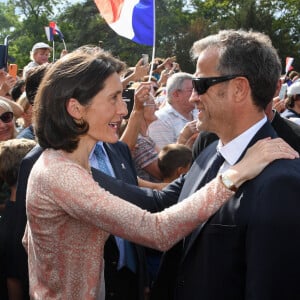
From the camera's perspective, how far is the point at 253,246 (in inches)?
79.2

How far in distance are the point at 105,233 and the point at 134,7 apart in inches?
103

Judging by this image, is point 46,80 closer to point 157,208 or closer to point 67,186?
point 67,186

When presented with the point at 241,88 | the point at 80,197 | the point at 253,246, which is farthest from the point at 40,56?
the point at 253,246

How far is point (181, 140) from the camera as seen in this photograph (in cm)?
531

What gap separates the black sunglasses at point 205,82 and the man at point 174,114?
3671mm

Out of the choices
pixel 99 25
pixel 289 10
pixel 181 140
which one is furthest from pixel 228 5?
pixel 181 140

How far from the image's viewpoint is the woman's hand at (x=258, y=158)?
6.88 feet

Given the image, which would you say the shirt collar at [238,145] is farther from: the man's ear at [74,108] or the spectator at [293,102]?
the spectator at [293,102]

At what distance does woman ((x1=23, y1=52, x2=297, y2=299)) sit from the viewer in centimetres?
217

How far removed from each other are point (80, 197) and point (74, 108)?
407 mm

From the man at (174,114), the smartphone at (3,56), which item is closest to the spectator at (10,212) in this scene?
the man at (174,114)

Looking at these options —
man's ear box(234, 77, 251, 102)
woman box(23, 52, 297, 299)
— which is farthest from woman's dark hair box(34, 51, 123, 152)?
man's ear box(234, 77, 251, 102)

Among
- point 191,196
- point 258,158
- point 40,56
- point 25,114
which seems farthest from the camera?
point 40,56

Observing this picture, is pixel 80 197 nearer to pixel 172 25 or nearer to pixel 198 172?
pixel 198 172
